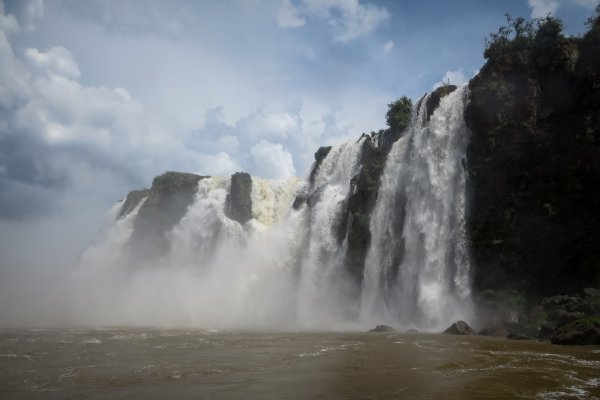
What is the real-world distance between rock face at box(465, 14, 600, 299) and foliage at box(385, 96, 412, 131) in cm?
695

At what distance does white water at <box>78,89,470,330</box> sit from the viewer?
2633cm

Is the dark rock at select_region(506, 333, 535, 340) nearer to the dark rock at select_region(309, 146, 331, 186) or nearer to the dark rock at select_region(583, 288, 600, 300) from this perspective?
the dark rock at select_region(583, 288, 600, 300)

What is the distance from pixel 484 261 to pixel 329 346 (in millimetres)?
13547

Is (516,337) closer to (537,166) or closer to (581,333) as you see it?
(581,333)

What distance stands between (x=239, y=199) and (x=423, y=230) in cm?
2562

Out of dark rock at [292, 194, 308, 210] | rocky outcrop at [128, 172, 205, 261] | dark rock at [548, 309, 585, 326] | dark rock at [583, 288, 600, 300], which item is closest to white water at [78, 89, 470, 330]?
dark rock at [292, 194, 308, 210]

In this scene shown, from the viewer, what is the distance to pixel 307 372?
9.77 m

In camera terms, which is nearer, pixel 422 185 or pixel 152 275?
pixel 422 185

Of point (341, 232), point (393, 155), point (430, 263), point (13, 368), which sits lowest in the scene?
point (13, 368)

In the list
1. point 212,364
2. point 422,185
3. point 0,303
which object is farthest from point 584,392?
point 0,303

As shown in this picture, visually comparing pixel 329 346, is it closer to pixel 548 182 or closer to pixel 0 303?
pixel 548 182

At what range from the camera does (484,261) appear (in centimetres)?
2484

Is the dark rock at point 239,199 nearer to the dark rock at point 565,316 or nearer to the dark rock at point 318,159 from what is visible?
the dark rock at point 318,159

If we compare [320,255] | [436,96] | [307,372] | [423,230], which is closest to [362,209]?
[320,255]
